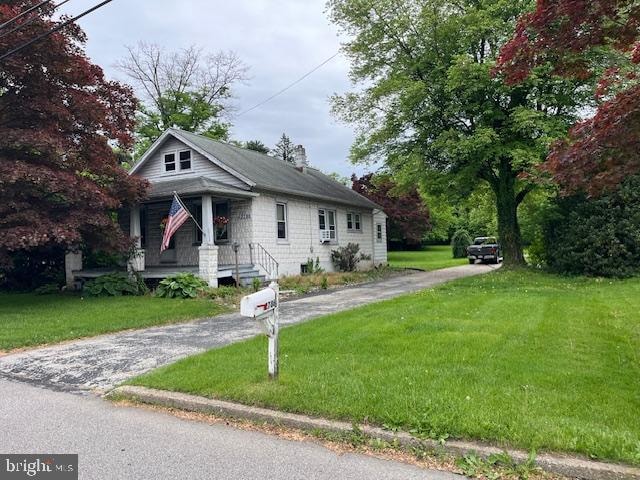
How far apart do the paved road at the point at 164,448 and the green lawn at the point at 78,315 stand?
4229 mm

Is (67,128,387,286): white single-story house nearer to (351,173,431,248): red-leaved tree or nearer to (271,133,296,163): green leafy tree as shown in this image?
(351,173,431,248): red-leaved tree

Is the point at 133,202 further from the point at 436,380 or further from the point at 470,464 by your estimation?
the point at 470,464

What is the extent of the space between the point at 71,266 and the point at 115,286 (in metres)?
3.33

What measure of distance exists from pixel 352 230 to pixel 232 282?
9303 millimetres

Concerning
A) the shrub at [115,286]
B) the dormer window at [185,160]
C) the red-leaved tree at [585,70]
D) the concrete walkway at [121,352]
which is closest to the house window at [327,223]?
the dormer window at [185,160]

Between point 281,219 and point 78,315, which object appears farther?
point 281,219

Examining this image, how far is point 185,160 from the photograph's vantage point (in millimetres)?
18391

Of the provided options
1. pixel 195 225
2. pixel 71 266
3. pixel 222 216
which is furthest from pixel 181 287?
pixel 71 266

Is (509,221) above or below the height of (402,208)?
below

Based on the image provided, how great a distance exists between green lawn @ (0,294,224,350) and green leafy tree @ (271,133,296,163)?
163 feet

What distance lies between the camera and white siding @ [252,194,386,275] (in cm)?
Answer: 1703

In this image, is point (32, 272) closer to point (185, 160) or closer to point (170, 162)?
point (170, 162)

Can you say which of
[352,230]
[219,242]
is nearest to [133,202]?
[219,242]

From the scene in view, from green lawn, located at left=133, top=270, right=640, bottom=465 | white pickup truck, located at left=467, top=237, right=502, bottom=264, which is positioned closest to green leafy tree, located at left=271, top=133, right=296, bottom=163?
white pickup truck, located at left=467, top=237, right=502, bottom=264
